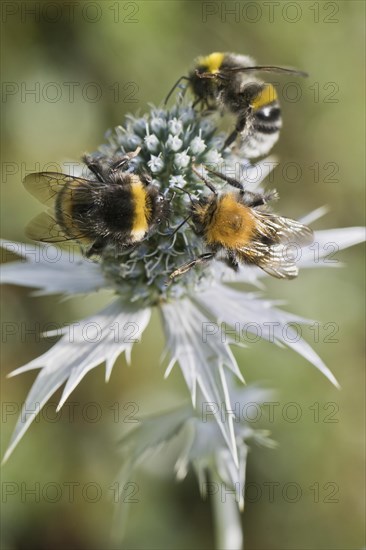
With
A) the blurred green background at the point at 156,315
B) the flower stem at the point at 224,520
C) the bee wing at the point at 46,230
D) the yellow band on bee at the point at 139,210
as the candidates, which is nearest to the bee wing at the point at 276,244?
the yellow band on bee at the point at 139,210

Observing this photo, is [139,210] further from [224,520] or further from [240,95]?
[224,520]

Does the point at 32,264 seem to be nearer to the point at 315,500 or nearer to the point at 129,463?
the point at 129,463

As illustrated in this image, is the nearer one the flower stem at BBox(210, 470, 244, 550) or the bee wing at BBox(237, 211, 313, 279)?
the bee wing at BBox(237, 211, 313, 279)

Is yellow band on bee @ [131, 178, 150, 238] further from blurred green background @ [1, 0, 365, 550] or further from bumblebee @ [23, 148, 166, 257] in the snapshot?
blurred green background @ [1, 0, 365, 550]

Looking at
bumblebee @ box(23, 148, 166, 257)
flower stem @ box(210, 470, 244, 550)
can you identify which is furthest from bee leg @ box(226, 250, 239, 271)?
flower stem @ box(210, 470, 244, 550)

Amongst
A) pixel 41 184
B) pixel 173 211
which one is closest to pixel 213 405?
pixel 173 211

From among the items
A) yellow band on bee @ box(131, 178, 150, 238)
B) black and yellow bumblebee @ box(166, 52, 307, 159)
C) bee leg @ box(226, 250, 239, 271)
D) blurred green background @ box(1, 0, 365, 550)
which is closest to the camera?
yellow band on bee @ box(131, 178, 150, 238)

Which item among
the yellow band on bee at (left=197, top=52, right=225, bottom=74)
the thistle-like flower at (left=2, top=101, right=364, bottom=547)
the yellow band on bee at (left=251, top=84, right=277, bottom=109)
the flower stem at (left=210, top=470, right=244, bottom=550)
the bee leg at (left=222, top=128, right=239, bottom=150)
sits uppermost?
the yellow band on bee at (left=197, top=52, right=225, bottom=74)
